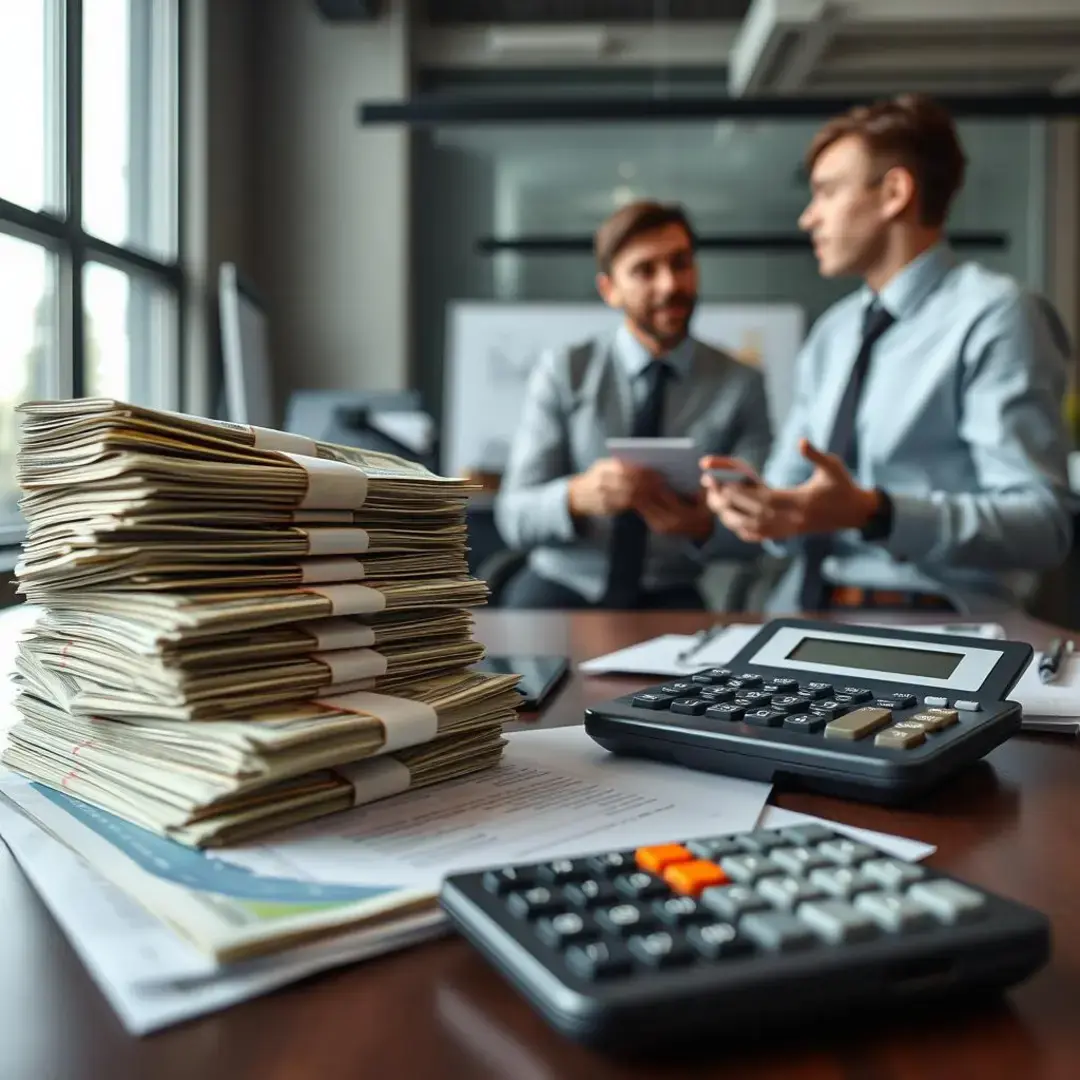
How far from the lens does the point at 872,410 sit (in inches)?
67.9

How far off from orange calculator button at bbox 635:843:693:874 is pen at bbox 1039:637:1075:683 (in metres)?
0.50

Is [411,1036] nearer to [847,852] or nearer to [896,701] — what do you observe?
[847,852]

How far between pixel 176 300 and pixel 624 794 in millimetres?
3254

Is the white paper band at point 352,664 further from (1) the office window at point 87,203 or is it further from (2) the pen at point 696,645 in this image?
(1) the office window at point 87,203

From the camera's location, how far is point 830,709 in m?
0.54

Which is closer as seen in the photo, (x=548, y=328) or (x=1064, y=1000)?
(x=1064, y=1000)

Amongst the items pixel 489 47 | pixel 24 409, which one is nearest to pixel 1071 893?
pixel 24 409

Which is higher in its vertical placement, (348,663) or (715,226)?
(715,226)

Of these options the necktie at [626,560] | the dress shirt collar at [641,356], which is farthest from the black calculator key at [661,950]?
the dress shirt collar at [641,356]

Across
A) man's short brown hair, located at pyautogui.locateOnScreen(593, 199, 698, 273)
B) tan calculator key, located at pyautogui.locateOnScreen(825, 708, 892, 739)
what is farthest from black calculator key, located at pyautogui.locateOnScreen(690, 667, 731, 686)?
man's short brown hair, located at pyautogui.locateOnScreen(593, 199, 698, 273)

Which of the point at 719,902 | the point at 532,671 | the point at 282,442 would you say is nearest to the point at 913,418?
the point at 532,671

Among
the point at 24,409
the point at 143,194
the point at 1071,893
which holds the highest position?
the point at 143,194

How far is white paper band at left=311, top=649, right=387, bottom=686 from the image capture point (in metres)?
0.45

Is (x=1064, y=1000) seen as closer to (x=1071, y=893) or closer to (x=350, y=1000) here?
(x=1071, y=893)
